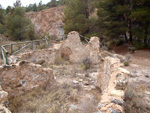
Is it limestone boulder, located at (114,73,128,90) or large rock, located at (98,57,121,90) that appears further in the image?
large rock, located at (98,57,121,90)

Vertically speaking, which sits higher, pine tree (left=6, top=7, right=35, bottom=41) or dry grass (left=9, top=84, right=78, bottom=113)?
pine tree (left=6, top=7, right=35, bottom=41)

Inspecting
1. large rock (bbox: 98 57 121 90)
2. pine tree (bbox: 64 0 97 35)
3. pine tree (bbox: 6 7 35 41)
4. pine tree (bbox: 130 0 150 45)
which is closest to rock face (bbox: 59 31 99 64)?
large rock (bbox: 98 57 121 90)

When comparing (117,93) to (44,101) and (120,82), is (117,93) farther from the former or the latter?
(44,101)

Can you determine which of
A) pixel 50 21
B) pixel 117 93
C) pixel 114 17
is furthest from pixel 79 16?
pixel 50 21

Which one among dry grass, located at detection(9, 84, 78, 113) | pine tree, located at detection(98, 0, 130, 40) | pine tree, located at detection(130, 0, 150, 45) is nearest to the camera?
dry grass, located at detection(9, 84, 78, 113)

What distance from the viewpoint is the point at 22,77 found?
454 cm

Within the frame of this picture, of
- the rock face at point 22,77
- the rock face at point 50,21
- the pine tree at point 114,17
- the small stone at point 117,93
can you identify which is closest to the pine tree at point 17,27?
the pine tree at point 114,17

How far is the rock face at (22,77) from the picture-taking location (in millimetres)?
4152

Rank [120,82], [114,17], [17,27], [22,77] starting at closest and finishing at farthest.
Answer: [120,82] → [22,77] → [114,17] → [17,27]

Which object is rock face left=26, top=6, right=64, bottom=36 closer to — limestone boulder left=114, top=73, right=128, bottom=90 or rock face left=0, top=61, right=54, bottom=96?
rock face left=0, top=61, right=54, bottom=96

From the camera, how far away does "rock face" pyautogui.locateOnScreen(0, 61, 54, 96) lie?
415cm

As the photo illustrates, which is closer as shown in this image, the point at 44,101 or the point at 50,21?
the point at 44,101

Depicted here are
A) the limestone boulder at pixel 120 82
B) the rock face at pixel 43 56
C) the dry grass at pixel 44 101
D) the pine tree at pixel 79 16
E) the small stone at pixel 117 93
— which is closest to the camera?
the small stone at pixel 117 93

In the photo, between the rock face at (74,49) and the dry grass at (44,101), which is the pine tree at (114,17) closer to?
the rock face at (74,49)
